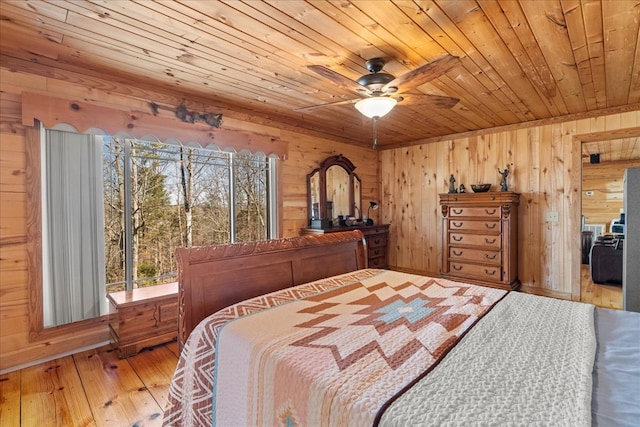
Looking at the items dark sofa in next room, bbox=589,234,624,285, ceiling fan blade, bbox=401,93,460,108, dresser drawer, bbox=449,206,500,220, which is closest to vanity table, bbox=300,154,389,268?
dresser drawer, bbox=449,206,500,220

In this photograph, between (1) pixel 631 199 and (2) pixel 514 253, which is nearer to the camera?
(1) pixel 631 199

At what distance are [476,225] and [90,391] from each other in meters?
4.11

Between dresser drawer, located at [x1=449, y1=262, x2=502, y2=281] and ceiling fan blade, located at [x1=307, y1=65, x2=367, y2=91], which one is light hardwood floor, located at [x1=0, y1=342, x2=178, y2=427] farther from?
dresser drawer, located at [x1=449, y1=262, x2=502, y2=281]

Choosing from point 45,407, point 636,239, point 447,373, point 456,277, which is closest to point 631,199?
point 636,239

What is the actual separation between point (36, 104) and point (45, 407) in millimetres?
2039

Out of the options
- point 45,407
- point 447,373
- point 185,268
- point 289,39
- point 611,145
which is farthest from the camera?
point 611,145

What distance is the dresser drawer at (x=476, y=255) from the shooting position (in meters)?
3.83

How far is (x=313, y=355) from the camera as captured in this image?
3.56 ft

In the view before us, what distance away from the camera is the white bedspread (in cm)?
77

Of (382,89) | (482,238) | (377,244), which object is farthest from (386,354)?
(377,244)

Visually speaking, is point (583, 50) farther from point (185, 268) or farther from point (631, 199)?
point (185, 268)

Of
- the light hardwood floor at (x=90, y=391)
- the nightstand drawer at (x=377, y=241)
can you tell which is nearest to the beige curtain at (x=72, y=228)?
the light hardwood floor at (x=90, y=391)

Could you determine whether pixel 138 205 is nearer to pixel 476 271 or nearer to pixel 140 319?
pixel 140 319

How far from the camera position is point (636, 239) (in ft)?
8.96
